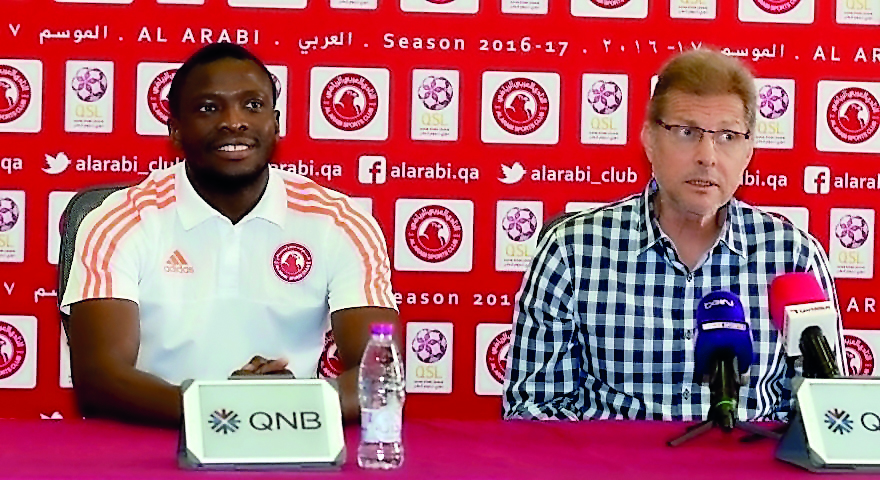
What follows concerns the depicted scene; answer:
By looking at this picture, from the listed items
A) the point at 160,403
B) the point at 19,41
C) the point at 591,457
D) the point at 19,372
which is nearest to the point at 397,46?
the point at 19,41

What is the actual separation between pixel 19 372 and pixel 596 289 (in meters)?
1.81

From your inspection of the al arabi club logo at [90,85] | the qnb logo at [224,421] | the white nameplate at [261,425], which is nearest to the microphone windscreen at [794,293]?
the white nameplate at [261,425]

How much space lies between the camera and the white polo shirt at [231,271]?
2.55m

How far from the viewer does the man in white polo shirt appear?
2518mm

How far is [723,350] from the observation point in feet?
6.22

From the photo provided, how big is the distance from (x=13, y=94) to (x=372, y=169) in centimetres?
101

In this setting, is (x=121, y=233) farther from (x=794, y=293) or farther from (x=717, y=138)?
(x=794, y=293)

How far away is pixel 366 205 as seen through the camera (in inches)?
142

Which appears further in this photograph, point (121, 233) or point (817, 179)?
point (817, 179)

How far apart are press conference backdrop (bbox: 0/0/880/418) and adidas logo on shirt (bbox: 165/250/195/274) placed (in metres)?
1.05

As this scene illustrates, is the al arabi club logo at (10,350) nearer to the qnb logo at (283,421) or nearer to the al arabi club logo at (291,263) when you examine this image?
the al arabi club logo at (291,263)

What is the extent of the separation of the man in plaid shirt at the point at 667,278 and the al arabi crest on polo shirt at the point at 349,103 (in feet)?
3.38

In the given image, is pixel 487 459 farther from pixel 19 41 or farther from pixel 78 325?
pixel 19 41

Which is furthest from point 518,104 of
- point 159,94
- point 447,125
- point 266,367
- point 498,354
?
point 266,367
